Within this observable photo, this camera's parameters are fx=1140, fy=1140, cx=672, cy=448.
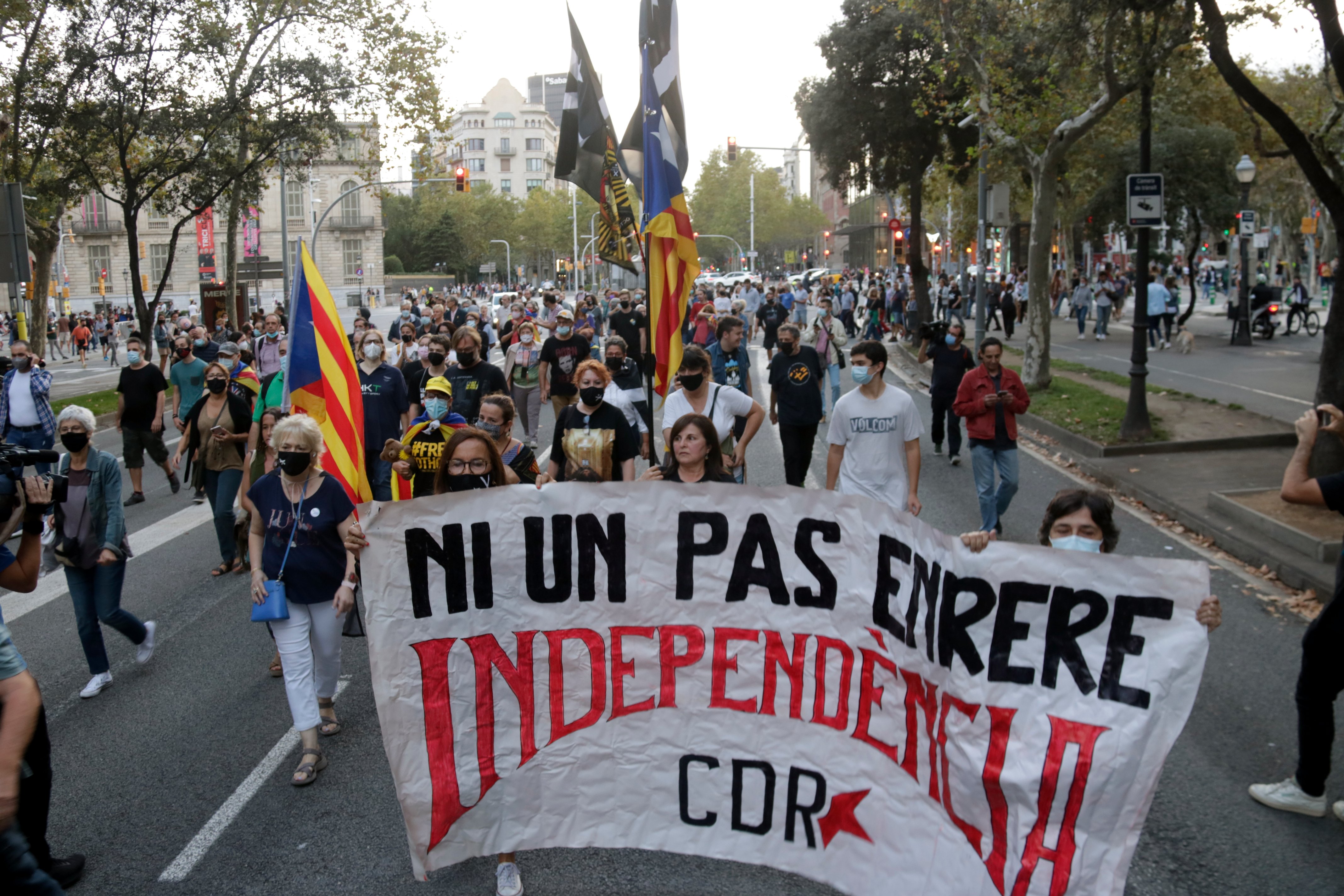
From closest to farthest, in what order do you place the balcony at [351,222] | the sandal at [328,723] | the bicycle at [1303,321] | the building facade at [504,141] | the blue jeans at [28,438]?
the sandal at [328,723] < the blue jeans at [28,438] < the bicycle at [1303,321] < the balcony at [351,222] < the building facade at [504,141]

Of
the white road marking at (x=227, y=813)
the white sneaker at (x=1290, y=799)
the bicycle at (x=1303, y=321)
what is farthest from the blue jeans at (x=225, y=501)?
the bicycle at (x=1303, y=321)

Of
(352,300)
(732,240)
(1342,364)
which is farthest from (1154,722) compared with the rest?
(732,240)

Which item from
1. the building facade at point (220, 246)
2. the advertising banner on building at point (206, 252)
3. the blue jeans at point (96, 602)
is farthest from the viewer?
the building facade at point (220, 246)

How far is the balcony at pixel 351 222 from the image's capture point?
8050 centimetres

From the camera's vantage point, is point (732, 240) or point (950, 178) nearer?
point (950, 178)

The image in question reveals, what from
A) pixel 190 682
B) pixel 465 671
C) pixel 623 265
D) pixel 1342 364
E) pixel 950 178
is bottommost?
pixel 190 682

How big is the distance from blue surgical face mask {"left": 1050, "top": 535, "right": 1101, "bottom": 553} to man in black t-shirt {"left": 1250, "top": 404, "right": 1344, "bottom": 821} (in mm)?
862

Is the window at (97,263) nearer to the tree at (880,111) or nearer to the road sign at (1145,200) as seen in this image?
the tree at (880,111)

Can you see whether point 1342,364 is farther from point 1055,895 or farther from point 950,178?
point 950,178

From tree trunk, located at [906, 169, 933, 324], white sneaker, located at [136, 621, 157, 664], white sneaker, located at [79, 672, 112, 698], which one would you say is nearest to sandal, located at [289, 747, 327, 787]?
white sneaker, located at [79, 672, 112, 698]

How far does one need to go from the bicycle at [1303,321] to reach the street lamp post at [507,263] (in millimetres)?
66223

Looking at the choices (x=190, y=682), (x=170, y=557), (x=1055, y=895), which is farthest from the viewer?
(x=170, y=557)

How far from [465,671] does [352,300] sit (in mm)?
65387

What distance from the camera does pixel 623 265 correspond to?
10766mm
